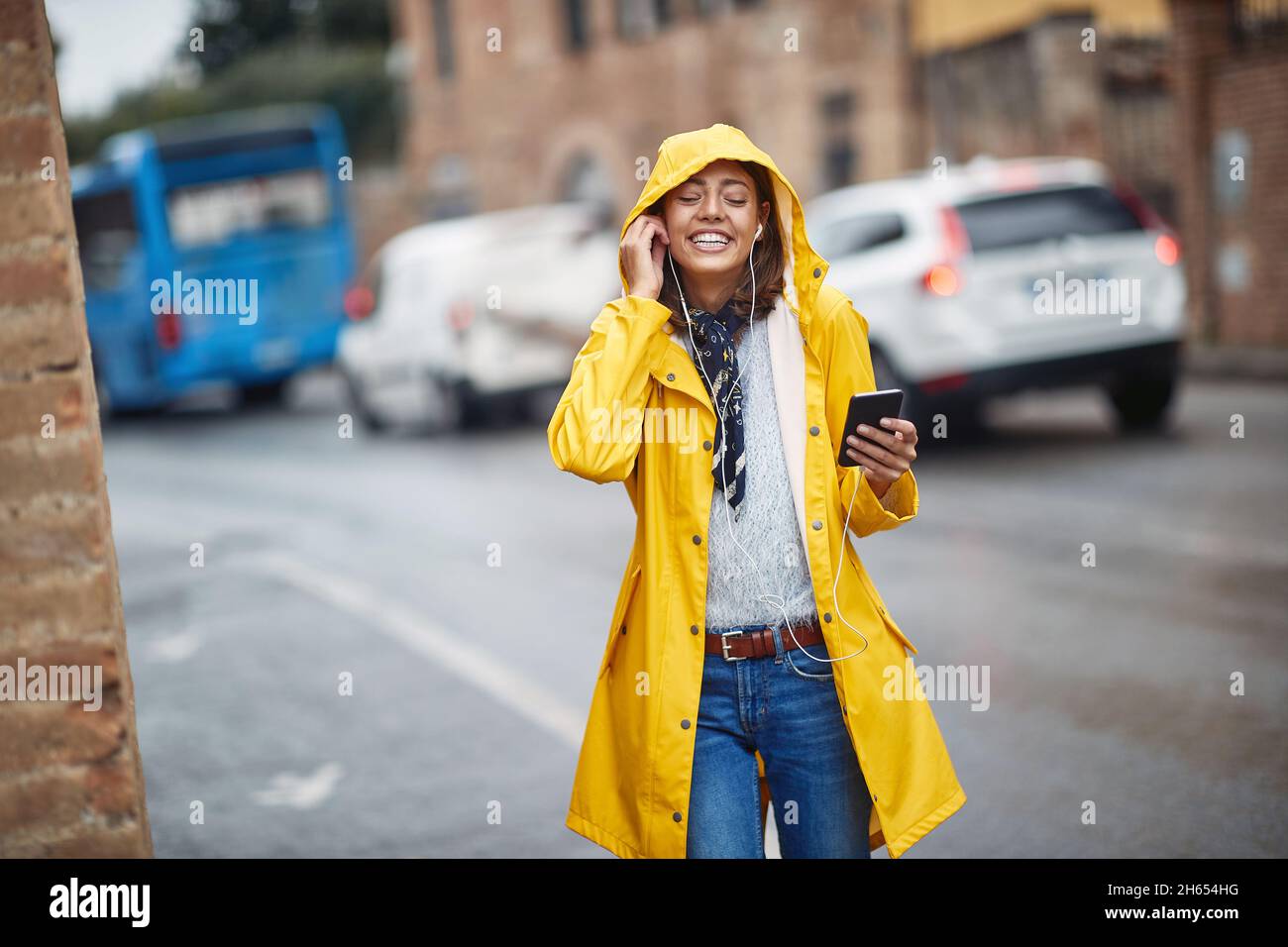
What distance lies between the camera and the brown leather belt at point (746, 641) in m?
2.84

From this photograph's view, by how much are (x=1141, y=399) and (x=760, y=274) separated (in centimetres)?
954


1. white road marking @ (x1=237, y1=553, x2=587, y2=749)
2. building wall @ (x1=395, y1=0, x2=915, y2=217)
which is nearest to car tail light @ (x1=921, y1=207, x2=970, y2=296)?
white road marking @ (x1=237, y1=553, x2=587, y2=749)

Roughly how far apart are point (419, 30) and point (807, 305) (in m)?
34.8

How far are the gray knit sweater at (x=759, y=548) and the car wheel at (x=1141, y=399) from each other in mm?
9259

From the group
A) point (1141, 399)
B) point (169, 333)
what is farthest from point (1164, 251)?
point (169, 333)

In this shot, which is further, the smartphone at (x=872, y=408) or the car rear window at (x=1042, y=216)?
the car rear window at (x=1042, y=216)

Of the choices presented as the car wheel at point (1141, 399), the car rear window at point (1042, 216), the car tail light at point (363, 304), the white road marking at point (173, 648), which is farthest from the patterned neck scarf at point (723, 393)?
the car tail light at point (363, 304)

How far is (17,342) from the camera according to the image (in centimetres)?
269

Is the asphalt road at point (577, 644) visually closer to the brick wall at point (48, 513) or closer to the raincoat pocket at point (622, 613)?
the raincoat pocket at point (622, 613)

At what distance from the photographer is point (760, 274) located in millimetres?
2957

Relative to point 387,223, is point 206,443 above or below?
below

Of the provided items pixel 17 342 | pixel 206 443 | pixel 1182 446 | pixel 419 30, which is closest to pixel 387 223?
pixel 419 30

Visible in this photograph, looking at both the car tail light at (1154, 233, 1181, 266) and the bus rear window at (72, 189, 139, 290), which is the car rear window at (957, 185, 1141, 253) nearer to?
the car tail light at (1154, 233, 1181, 266)
